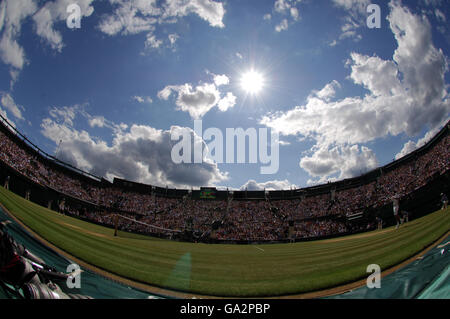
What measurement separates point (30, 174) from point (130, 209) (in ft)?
73.2

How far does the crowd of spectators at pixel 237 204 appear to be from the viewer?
86.7 ft

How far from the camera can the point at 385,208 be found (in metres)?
26.4

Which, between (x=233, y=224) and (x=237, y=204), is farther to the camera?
(x=237, y=204)

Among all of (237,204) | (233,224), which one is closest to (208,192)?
(237,204)

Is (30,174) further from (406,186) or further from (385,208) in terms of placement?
(406,186)

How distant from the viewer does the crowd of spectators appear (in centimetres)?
2644

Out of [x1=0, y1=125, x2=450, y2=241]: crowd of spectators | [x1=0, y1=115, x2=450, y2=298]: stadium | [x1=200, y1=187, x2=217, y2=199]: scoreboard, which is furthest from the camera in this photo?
[x1=200, y1=187, x2=217, y2=199]: scoreboard

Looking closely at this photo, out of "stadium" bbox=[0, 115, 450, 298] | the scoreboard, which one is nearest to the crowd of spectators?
"stadium" bbox=[0, 115, 450, 298]

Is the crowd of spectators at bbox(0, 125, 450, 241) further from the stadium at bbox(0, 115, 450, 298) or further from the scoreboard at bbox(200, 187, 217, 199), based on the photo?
the scoreboard at bbox(200, 187, 217, 199)

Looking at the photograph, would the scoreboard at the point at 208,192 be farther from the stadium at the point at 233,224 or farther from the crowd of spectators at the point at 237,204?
the crowd of spectators at the point at 237,204

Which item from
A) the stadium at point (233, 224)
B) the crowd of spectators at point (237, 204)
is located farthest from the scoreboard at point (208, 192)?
the crowd of spectators at point (237, 204)

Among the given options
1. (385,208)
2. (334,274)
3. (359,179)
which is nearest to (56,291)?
(334,274)

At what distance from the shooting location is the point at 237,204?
159 feet

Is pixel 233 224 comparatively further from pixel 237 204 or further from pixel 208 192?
pixel 208 192
